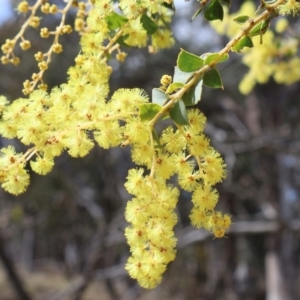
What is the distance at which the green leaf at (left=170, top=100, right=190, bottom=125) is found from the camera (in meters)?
0.71

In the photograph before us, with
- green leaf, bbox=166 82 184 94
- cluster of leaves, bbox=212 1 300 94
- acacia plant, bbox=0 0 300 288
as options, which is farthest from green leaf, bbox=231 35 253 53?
cluster of leaves, bbox=212 1 300 94

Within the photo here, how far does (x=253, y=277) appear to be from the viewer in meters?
7.91

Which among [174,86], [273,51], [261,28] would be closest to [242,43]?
[261,28]

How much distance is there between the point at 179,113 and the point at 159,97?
0.05m

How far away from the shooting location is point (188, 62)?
2.51 ft

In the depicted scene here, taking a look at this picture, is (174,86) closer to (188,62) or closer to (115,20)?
(188,62)

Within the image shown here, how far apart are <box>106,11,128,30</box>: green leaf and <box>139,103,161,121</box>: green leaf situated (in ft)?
0.75

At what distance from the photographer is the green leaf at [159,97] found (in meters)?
0.74

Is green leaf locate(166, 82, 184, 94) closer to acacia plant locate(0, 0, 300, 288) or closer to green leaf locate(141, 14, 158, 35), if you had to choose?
acacia plant locate(0, 0, 300, 288)

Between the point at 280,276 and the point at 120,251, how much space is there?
310 cm

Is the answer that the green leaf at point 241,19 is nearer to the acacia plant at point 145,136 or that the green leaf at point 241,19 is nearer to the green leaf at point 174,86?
the acacia plant at point 145,136

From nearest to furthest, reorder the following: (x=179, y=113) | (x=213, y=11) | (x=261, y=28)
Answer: (x=179, y=113) < (x=261, y=28) < (x=213, y=11)

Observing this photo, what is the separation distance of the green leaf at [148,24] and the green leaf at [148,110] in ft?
0.87

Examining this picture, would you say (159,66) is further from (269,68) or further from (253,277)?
(269,68)
